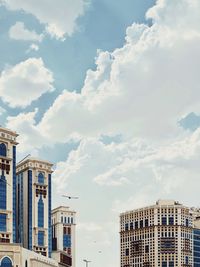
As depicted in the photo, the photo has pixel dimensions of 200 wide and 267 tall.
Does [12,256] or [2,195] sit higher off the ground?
[2,195]

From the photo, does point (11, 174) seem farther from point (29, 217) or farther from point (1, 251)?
point (1, 251)

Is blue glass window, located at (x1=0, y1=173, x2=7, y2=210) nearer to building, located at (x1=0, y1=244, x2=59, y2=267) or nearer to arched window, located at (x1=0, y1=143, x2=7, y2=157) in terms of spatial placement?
arched window, located at (x1=0, y1=143, x2=7, y2=157)

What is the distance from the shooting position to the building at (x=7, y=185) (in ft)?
583

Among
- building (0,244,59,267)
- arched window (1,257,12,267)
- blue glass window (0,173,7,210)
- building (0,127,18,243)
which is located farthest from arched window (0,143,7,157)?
Result: arched window (1,257,12,267)

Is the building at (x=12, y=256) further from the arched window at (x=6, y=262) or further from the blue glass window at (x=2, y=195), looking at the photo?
the blue glass window at (x=2, y=195)

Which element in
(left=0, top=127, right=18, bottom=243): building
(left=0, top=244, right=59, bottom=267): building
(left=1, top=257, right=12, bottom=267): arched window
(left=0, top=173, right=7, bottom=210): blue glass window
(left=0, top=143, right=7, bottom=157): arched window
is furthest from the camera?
(left=0, top=143, right=7, bottom=157): arched window

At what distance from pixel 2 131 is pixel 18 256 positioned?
48790 mm

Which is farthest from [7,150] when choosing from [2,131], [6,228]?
[6,228]

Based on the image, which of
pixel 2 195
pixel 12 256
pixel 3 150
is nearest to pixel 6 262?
pixel 12 256

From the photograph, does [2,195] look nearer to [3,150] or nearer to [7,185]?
[7,185]

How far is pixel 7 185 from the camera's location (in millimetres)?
179625

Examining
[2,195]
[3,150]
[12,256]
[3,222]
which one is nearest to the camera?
[12,256]

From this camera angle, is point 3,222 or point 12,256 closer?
point 12,256

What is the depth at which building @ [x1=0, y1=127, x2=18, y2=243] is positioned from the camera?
17775 centimetres
